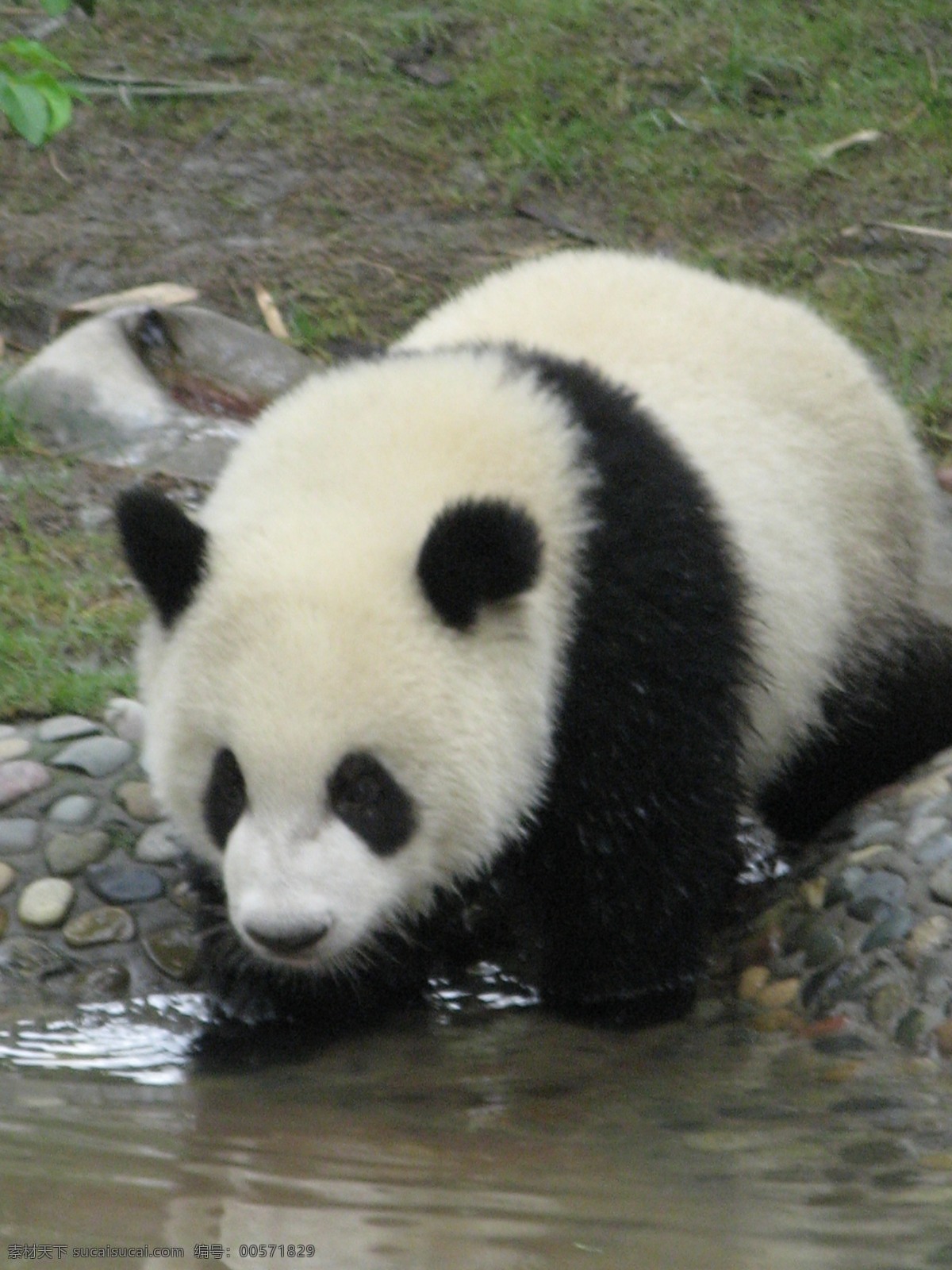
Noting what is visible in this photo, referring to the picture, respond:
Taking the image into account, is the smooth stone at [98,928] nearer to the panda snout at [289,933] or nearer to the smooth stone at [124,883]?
the smooth stone at [124,883]

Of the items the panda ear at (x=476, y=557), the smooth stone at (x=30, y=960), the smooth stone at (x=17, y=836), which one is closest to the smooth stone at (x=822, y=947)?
the panda ear at (x=476, y=557)

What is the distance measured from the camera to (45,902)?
4527 mm

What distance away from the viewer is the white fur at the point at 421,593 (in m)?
3.57

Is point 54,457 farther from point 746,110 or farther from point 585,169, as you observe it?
point 746,110

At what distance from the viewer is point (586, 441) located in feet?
13.2

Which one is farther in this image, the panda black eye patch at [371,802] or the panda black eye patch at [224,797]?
the panda black eye patch at [224,797]

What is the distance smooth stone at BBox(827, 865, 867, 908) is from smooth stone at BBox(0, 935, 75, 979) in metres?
1.70

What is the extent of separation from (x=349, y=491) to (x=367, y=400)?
Result: 1.10ft

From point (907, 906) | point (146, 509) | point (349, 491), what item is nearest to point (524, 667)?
point (349, 491)

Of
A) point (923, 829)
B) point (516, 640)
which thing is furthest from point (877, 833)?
point (516, 640)

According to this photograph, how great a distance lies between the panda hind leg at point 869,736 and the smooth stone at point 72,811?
65.6 inches

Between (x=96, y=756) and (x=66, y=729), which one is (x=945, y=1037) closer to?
(x=96, y=756)

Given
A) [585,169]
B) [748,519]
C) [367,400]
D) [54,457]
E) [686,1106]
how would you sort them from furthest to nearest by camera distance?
[585,169], [54,457], [748,519], [367,400], [686,1106]

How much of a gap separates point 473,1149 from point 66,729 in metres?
1.93
